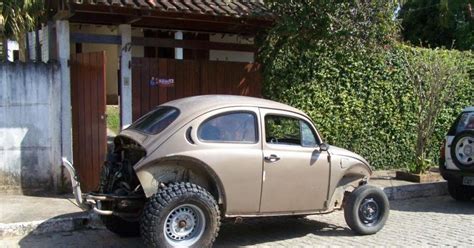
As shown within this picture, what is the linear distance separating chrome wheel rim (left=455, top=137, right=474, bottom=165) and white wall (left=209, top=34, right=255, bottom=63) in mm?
4315

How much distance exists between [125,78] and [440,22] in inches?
525

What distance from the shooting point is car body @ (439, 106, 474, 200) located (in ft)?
30.9

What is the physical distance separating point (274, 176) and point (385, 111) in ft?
20.4

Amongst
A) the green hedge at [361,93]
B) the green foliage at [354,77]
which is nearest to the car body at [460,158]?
the green foliage at [354,77]

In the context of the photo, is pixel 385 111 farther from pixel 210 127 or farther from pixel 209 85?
pixel 210 127

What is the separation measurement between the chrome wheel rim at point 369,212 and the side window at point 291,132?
1130 millimetres

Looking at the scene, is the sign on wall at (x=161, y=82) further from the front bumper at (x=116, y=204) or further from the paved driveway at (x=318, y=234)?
the front bumper at (x=116, y=204)

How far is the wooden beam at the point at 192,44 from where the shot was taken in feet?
34.0

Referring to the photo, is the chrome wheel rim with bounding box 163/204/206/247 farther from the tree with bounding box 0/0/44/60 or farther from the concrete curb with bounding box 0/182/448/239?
the tree with bounding box 0/0/44/60

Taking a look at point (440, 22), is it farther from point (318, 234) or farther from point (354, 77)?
point (318, 234)

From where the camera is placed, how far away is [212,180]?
6562mm

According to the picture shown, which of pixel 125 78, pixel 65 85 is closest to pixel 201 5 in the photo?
pixel 125 78

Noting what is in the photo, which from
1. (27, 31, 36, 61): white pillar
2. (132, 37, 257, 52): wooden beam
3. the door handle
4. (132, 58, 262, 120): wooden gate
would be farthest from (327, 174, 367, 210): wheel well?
(27, 31, 36, 61): white pillar

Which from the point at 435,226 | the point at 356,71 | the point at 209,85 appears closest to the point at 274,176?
the point at 435,226
